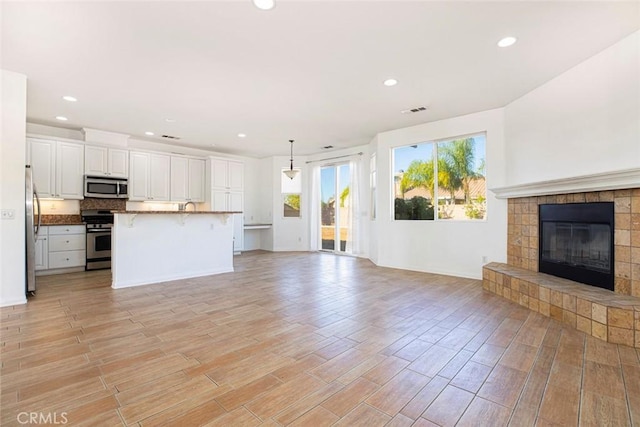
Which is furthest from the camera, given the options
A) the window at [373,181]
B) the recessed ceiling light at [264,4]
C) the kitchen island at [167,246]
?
the window at [373,181]

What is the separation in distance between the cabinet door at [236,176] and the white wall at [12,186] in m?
4.53

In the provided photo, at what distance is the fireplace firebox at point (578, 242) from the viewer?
3.15 m

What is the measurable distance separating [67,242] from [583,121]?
8176 millimetres

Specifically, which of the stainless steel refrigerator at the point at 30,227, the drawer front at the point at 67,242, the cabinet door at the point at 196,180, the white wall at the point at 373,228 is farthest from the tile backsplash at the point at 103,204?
the white wall at the point at 373,228

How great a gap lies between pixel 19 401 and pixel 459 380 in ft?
8.95

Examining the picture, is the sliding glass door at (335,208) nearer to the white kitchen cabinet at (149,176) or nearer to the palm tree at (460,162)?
the palm tree at (460,162)

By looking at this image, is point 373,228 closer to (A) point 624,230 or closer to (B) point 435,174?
A: (B) point 435,174

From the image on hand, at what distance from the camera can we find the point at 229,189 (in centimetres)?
796

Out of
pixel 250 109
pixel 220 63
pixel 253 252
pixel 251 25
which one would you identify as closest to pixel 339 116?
pixel 250 109

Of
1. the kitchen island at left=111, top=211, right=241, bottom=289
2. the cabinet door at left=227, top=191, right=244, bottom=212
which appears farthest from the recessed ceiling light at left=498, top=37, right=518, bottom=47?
the cabinet door at left=227, top=191, right=244, bottom=212

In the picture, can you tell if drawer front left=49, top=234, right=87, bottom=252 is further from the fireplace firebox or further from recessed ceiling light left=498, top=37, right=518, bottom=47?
the fireplace firebox

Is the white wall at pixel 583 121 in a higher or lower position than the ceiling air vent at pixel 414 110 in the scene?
lower

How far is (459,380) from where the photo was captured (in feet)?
6.54

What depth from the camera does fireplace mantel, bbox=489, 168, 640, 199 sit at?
274cm
